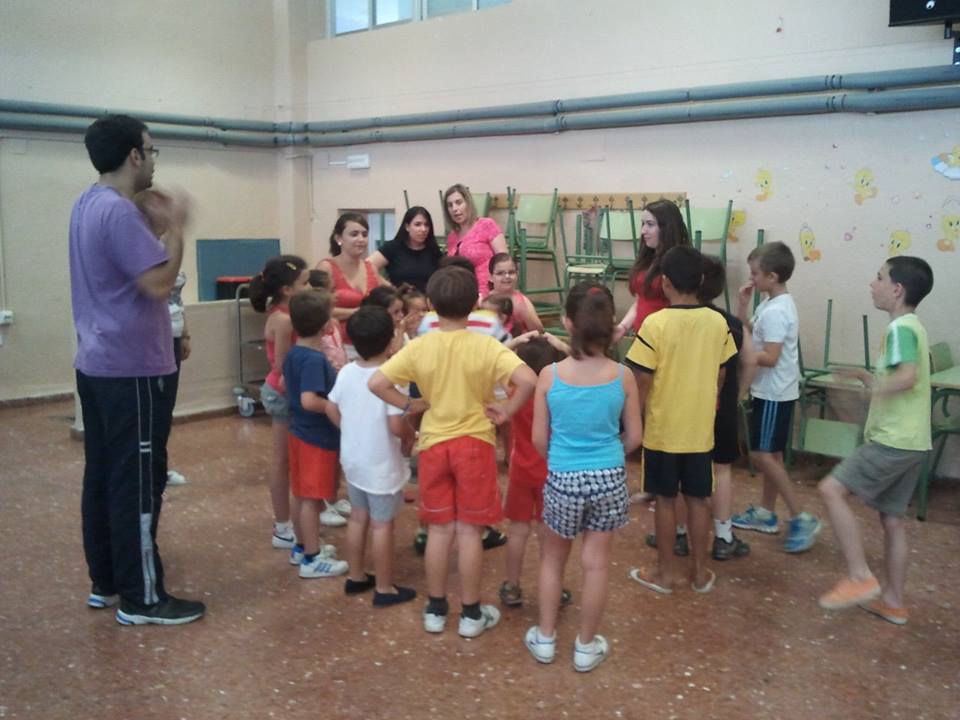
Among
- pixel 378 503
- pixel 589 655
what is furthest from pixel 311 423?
pixel 589 655

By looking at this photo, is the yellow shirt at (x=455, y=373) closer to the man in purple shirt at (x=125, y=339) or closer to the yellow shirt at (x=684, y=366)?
the yellow shirt at (x=684, y=366)

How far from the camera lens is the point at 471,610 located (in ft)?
9.86

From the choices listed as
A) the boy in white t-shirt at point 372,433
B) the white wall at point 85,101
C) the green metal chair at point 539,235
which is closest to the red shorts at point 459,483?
the boy in white t-shirt at point 372,433

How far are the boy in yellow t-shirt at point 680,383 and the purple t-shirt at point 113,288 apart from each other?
1.67 m

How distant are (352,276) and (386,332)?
1.59 m

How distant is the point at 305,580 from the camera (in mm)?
3486

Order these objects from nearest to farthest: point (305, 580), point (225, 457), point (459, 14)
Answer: point (305, 580)
point (225, 457)
point (459, 14)

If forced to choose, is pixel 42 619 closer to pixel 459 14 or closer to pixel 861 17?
pixel 861 17

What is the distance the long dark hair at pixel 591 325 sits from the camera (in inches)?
105

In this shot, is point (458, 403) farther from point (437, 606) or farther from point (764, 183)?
point (764, 183)

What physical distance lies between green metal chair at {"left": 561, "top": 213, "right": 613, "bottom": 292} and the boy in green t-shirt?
9.07 ft

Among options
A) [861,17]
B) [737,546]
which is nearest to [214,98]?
[861,17]

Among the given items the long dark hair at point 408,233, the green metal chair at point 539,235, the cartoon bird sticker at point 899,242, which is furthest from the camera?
the green metal chair at point 539,235

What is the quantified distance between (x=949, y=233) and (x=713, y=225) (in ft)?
4.25
